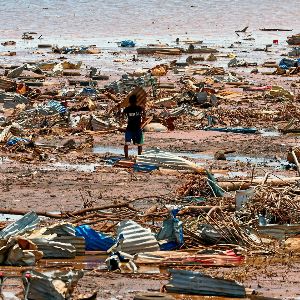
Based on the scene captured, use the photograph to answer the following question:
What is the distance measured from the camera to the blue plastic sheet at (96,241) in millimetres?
10211

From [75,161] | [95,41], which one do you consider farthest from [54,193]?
[95,41]

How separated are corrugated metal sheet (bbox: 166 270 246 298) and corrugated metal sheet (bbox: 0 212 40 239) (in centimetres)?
222

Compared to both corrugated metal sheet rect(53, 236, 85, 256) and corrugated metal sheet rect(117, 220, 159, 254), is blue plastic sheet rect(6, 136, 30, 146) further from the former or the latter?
corrugated metal sheet rect(53, 236, 85, 256)

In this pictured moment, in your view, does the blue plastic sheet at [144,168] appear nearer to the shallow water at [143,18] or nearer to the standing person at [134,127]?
the standing person at [134,127]

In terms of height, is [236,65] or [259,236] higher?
[259,236]

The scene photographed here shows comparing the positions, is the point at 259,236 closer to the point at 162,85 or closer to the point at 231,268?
the point at 231,268

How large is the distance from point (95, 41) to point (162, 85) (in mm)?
20001

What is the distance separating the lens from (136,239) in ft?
33.1

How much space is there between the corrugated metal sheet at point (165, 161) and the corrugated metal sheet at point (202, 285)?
6.41 m

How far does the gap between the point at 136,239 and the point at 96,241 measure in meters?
0.43

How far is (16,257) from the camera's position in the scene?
9.47m

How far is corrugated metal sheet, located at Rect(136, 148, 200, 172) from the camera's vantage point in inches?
593

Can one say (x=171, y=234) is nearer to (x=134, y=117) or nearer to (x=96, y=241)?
(x=96, y=241)

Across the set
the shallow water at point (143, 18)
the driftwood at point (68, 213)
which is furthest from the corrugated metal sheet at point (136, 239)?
the shallow water at point (143, 18)
